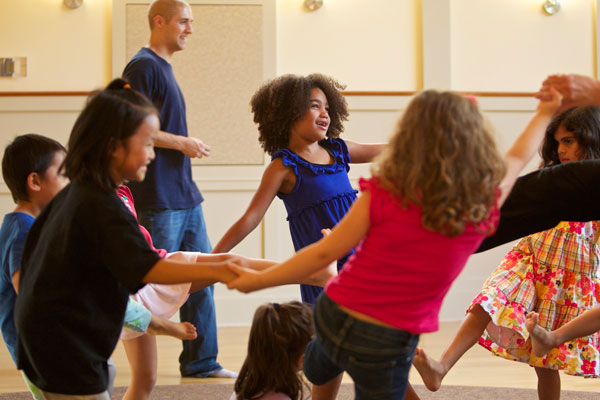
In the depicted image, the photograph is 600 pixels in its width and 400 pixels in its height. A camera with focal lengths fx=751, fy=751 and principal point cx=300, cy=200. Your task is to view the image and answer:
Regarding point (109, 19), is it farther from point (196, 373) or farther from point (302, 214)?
point (302, 214)

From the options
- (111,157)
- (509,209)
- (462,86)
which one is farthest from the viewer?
(462,86)

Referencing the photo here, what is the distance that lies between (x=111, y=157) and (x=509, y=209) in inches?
44.3

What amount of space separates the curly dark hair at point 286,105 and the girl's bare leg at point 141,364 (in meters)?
0.81

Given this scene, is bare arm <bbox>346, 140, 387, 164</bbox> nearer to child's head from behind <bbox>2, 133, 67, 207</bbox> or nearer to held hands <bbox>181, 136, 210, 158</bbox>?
held hands <bbox>181, 136, 210, 158</bbox>

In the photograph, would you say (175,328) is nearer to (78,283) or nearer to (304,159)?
(78,283)

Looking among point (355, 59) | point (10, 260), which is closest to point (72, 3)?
point (355, 59)

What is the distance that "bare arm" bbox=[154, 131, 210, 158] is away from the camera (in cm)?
300

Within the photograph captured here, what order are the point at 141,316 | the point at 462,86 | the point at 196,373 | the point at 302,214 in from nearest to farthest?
the point at 141,316 < the point at 302,214 < the point at 196,373 < the point at 462,86

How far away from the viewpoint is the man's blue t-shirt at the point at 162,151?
3.11 m

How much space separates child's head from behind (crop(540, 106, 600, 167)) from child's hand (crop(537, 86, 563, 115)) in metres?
0.79

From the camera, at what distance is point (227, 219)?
477 cm

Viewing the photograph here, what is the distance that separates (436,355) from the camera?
378cm

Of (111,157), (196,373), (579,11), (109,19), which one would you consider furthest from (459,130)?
(579,11)

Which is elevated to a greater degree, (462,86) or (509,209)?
(462,86)
